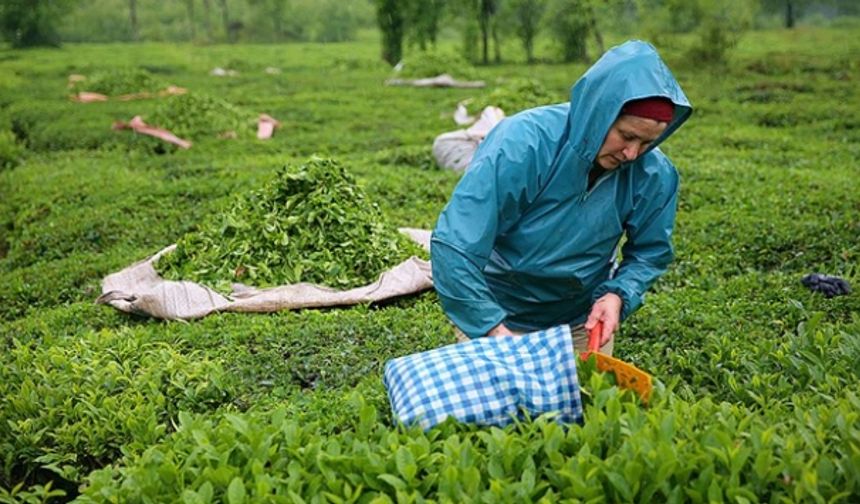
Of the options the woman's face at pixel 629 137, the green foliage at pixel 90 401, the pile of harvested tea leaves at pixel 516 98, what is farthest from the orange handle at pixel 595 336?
the pile of harvested tea leaves at pixel 516 98

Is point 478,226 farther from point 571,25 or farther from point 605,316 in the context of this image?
point 571,25

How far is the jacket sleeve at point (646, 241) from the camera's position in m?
3.32

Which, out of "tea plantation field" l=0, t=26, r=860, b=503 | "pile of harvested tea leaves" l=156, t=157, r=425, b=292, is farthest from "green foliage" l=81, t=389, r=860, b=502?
"pile of harvested tea leaves" l=156, t=157, r=425, b=292

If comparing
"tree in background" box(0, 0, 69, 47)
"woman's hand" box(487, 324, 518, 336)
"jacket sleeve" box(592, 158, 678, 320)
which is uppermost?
"tree in background" box(0, 0, 69, 47)

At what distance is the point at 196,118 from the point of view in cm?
1148

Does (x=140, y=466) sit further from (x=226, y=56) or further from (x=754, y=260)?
(x=226, y=56)

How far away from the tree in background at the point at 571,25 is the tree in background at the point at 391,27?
385 cm

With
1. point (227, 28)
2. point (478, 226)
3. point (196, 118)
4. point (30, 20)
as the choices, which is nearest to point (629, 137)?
point (478, 226)

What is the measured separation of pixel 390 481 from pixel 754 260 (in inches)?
170

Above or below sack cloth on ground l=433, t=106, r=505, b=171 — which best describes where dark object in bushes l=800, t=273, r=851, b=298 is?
below

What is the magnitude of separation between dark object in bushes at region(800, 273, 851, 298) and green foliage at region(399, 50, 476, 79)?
13.9 meters

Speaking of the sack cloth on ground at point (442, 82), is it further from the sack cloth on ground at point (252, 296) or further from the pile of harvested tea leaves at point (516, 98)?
the sack cloth on ground at point (252, 296)

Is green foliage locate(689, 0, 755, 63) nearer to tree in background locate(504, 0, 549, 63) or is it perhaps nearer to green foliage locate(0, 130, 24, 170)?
tree in background locate(504, 0, 549, 63)

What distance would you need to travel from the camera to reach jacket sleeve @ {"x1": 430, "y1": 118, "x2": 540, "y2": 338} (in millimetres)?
2865
